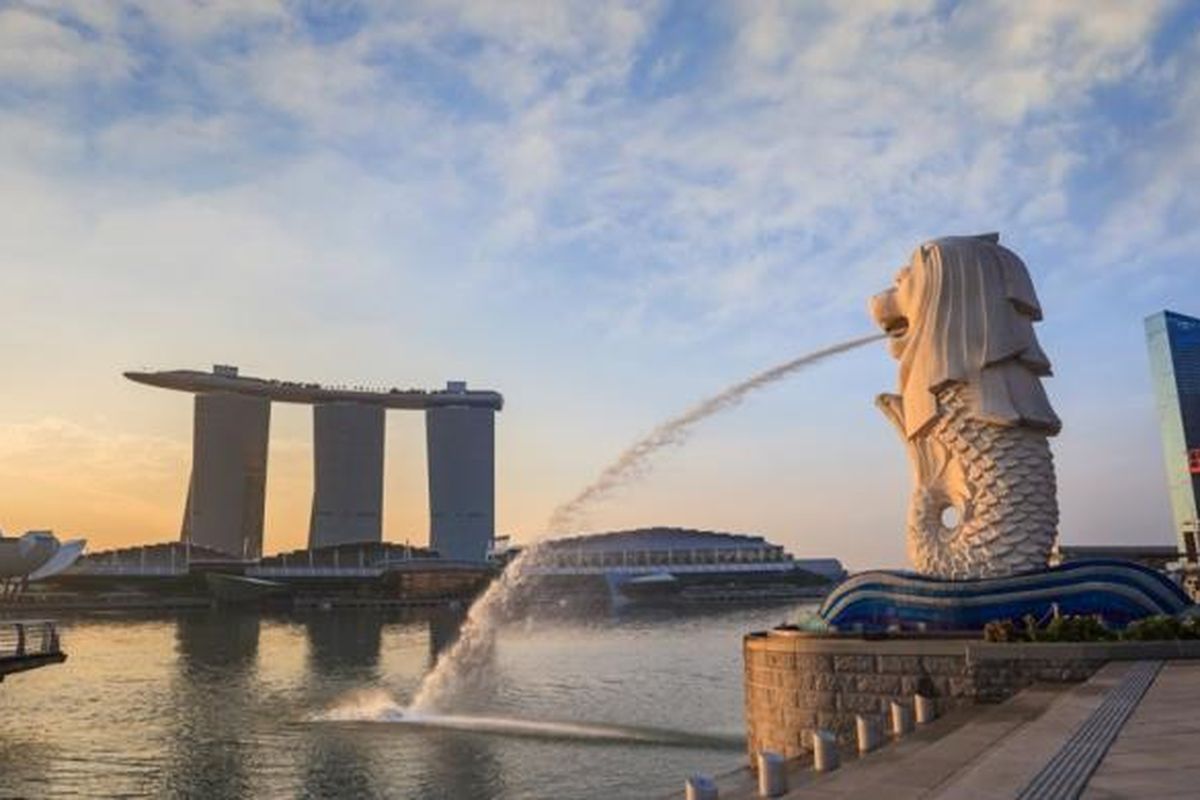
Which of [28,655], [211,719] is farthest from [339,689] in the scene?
[28,655]

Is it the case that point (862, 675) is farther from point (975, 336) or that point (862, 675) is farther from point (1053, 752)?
point (975, 336)

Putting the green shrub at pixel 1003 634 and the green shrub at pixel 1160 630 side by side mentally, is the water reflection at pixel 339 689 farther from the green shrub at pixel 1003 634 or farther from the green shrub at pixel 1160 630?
the green shrub at pixel 1160 630

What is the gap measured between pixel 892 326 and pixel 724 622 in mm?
76873

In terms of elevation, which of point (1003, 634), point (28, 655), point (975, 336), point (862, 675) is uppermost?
point (975, 336)

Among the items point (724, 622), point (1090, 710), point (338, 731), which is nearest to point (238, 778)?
point (338, 731)

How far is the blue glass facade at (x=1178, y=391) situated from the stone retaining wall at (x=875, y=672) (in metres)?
157

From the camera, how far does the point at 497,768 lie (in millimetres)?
26812

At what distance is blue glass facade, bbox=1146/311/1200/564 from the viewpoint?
520 ft

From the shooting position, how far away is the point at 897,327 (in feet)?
103

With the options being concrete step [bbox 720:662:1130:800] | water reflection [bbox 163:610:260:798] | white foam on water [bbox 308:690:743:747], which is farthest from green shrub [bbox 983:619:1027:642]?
water reflection [bbox 163:610:260:798]

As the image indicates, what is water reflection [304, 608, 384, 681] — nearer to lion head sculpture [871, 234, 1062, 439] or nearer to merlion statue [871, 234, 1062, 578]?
merlion statue [871, 234, 1062, 578]

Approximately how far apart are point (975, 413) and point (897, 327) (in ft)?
14.2

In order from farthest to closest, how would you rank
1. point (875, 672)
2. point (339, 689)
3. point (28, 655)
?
point (339, 689) → point (28, 655) → point (875, 672)

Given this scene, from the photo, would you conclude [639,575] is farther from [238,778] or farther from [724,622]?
[238,778]
